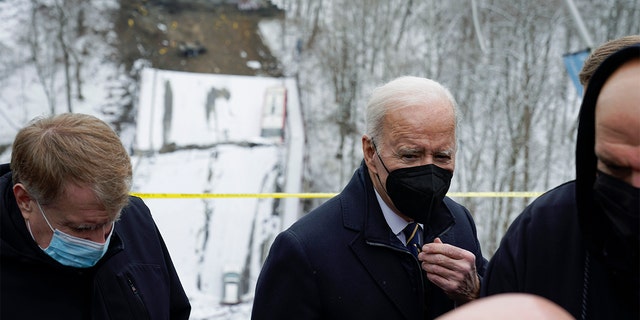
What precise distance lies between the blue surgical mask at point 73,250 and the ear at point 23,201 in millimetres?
49

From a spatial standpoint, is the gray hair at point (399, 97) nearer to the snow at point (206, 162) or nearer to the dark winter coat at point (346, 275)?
the dark winter coat at point (346, 275)

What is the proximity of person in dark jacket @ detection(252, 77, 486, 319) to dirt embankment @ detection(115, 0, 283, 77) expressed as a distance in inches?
944

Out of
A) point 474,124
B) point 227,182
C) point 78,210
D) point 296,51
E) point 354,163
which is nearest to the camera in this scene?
point 78,210

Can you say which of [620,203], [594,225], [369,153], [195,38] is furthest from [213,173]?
[620,203]

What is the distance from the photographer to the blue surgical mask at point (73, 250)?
224 cm

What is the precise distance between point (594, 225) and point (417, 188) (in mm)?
805

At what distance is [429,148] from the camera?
230cm

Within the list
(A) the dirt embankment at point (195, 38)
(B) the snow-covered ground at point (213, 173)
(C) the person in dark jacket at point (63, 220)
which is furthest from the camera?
(A) the dirt embankment at point (195, 38)

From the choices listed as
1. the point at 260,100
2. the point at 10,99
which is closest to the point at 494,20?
the point at 260,100

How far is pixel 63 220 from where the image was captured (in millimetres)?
2223

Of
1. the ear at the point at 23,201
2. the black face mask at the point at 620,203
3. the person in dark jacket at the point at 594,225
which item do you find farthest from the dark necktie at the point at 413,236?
the ear at the point at 23,201

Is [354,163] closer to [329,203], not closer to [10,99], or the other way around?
[10,99]

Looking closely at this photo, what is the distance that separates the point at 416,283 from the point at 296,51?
25.3 meters

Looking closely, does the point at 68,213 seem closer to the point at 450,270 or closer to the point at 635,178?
the point at 450,270
